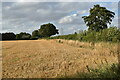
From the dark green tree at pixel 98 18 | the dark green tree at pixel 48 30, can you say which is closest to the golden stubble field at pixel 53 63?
the dark green tree at pixel 98 18

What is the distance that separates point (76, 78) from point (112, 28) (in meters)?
15.2

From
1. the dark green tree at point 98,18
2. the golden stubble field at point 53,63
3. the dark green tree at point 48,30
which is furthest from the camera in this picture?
the dark green tree at point 48,30

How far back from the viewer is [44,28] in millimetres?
106562

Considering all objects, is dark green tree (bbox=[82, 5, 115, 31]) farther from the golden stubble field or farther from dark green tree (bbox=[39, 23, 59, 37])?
dark green tree (bbox=[39, 23, 59, 37])

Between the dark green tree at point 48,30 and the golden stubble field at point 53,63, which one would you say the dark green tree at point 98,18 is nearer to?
the golden stubble field at point 53,63

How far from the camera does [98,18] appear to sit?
141ft

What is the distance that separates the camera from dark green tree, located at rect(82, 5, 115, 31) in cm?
4200

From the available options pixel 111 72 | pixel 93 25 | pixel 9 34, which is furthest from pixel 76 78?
pixel 9 34

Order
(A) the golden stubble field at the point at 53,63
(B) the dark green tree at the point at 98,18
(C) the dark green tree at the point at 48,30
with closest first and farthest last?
(A) the golden stubble field at the point at 53,63
(B) the dark green tree at the point at 98,18
(C) the dark green tree at the point at 48,30

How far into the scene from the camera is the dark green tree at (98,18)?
42000mm

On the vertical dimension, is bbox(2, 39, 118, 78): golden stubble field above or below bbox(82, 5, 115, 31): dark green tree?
below

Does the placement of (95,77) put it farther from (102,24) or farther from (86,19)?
(86,19)

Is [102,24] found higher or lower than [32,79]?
higher

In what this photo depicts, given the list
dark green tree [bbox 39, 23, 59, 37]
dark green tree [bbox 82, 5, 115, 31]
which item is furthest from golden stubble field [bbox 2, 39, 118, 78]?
dark green tree [bbox 39, 23, 59, 37]
